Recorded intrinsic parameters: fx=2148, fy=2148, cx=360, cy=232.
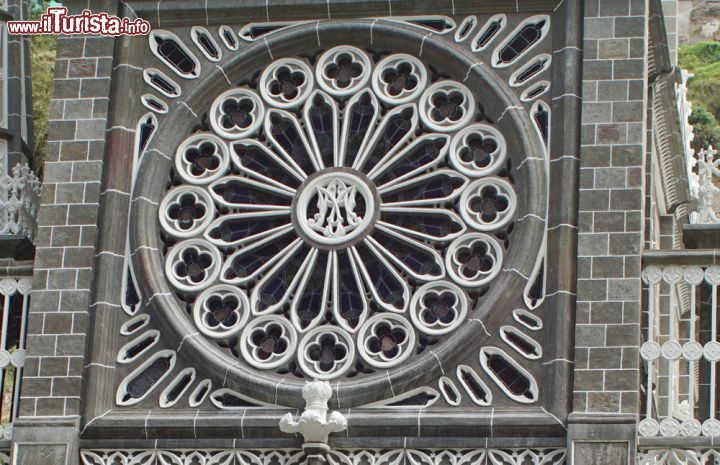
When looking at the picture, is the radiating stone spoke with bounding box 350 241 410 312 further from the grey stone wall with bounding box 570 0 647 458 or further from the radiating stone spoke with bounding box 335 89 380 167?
the grey stone wall with bounding box 570 0 647 458

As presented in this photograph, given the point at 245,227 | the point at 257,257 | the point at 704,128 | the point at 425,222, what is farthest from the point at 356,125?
the point at 704,128

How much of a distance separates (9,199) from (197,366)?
385 cm

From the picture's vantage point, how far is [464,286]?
23234 mm

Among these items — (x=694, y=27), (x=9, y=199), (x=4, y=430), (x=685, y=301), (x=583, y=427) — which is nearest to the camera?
(x=583, y=427)

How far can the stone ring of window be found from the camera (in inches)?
912

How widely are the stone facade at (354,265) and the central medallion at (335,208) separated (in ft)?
1.43

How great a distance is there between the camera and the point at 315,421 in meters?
22.2

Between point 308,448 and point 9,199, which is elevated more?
point 9,199

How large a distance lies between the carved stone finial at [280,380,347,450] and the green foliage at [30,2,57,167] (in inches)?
659

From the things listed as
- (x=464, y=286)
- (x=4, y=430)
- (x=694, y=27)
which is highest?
(x=694, y=27)

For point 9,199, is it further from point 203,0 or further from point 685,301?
point 685,301

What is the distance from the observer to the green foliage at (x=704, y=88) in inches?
2024

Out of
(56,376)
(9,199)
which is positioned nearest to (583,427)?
(56,376)

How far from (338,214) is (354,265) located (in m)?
0.65
